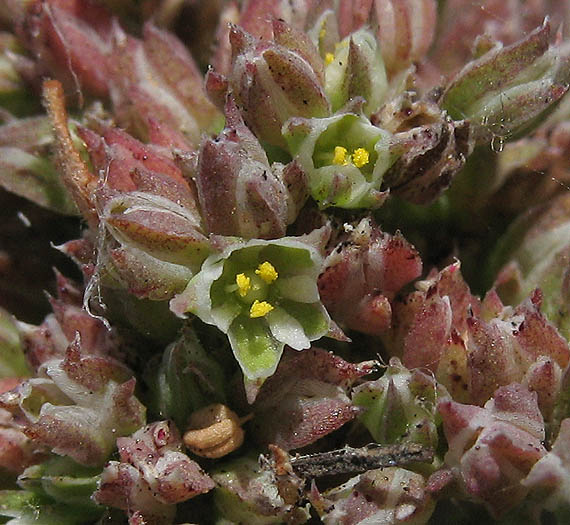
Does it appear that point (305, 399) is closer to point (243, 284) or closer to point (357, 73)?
point (243, 284)

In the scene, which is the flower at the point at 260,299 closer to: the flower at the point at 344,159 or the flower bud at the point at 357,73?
the flower at the point at 344,159

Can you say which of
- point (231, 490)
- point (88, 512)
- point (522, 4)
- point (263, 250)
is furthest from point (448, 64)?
point (88, 512)

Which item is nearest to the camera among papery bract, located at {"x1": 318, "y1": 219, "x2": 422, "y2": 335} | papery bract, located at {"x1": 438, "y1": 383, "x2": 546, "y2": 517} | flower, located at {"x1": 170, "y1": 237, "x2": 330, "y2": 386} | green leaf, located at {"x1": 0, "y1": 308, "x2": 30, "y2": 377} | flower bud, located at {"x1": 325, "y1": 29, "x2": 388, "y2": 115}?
papery bract, located at {"x1": 438, "y1": 383, "x2": 546, "y2": 517}

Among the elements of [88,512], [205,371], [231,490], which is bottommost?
[88,512]

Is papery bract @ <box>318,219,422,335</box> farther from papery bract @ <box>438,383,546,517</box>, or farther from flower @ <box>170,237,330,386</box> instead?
papery bract @ <box>438,383,546,517</box>

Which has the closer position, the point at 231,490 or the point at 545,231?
the point at 231,490

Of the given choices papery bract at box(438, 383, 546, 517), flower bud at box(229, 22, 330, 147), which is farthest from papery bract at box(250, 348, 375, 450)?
flower bud at box(229, 22, 330, 147)

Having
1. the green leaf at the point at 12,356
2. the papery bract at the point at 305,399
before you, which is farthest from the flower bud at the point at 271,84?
the green leaf at the point at 12,356

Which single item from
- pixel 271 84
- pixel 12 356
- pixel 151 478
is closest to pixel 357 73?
pixel 271 84

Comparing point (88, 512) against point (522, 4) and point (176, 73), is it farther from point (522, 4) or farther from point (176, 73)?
point (522, 4)
